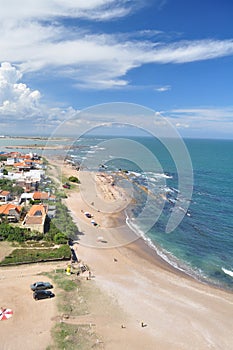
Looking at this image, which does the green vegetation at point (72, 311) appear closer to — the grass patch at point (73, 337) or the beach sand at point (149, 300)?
the grass patch at point (73, 337)

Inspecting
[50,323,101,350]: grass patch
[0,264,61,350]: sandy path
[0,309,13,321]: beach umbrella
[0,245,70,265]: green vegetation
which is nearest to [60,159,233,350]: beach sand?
[50,323,101,350]: grass patch

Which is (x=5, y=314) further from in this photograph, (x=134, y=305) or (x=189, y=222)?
(x=189, y=222)

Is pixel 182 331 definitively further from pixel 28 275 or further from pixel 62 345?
pixel 28 275

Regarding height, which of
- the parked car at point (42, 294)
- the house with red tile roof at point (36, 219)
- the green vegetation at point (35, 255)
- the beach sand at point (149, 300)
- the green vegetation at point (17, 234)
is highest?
the house with red tile roof at point (36, 219)

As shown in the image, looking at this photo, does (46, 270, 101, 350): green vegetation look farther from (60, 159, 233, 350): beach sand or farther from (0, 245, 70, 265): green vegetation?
A: (0, 245, 70, 265): green vegetation

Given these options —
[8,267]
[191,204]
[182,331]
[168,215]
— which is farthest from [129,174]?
[182,331]

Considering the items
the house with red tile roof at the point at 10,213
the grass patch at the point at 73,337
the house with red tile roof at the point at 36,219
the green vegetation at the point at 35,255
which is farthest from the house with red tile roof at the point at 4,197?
the grass patch at the point at 73,337
